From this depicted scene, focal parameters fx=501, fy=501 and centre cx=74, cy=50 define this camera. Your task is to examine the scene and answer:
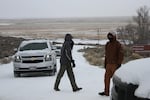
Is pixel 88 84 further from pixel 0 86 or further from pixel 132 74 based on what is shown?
pixel 132 74

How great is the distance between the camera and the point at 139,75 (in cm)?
705

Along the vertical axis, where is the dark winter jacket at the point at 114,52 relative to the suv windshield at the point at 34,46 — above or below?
above

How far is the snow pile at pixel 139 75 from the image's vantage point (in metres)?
6.70

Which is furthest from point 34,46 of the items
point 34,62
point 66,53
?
point 66,53

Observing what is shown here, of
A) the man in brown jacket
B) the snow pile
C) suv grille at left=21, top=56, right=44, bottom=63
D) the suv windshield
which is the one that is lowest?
suv grille at left=21, top=56, right=44, bottom=63

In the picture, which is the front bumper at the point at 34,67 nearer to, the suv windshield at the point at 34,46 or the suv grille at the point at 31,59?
the suv grille at the point at 31,59

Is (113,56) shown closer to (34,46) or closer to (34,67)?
(34,67)

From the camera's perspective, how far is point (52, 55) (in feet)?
75.1

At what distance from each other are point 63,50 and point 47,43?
844 centimetres

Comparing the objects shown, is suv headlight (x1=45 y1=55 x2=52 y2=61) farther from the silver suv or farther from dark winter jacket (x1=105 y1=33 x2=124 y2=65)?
dark winter jacket (x1=105 y1=33 x2=124 y2=65)

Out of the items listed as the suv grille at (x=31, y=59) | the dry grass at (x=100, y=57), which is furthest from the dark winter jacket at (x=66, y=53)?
the dry grass at (x=100, y=57)

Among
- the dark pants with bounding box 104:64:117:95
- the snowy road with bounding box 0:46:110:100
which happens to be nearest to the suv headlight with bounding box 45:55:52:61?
the snowy road with bounding box 0:46:110:100

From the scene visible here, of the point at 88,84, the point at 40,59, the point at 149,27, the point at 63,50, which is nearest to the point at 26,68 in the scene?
the point at 40,59

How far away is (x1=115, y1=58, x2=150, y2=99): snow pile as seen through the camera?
670 centimetres
